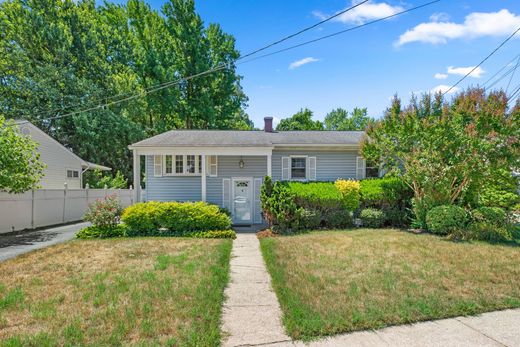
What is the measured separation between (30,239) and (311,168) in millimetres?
10917

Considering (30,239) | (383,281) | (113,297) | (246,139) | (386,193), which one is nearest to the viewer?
(113,297)

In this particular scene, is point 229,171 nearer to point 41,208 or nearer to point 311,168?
point 311,168

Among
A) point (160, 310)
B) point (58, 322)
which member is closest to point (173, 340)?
point (160, 310)

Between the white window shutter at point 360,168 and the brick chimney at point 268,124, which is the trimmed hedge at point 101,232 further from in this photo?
the white window shutter at point 360,168

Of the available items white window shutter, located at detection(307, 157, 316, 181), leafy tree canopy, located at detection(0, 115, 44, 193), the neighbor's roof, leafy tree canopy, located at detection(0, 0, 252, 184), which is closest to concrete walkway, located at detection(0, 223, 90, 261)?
leafy tree canopy, located at detection(0, 115, 44, 193)

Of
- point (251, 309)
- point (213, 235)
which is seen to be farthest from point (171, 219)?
point (251, 309)

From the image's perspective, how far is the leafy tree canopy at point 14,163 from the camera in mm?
9820

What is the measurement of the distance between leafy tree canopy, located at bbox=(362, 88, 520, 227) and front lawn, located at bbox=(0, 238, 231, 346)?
24.6 ft

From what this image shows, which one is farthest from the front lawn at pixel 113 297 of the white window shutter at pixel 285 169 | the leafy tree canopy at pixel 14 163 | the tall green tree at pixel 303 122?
the tall green tree at pixel 303 122

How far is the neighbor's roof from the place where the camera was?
12.7 meters

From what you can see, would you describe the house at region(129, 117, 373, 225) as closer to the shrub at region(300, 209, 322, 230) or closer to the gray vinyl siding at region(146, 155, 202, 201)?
the gray vinyl siding at region(146, 155, 202, 201)

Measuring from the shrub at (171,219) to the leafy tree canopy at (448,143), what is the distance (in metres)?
6.75

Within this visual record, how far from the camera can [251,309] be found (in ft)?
14.8

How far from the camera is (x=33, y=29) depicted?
73.4 ft
